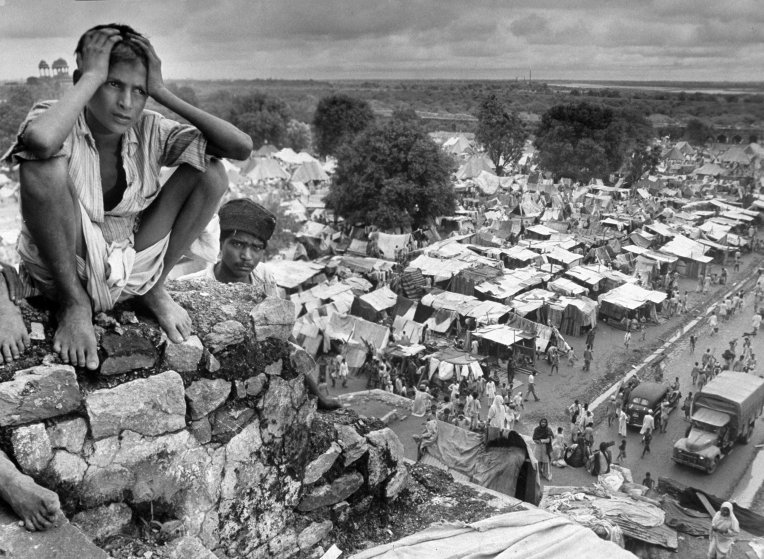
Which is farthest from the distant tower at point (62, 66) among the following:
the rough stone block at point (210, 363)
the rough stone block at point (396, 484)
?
the rough stone block at point (396, 484)

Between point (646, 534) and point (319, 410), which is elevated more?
point (319, 410)

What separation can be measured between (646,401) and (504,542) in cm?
1089

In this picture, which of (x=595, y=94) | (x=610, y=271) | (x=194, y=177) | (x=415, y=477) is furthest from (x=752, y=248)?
(x=194, y=177)

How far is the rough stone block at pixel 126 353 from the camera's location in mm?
3316

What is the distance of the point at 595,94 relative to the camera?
44.8m

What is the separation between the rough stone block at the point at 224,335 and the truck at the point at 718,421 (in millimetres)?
10873

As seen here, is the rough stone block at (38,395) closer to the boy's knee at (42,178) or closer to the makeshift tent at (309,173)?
the boy's knee at (42,178)

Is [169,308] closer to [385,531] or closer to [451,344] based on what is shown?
[385,531]

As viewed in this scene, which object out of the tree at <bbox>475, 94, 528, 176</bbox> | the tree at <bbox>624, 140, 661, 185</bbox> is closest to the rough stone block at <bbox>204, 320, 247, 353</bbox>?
the tree at <bbox>624, 140, 661, 185</bbox>

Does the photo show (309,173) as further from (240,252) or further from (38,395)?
(38,395)

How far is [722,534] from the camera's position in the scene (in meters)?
8.54

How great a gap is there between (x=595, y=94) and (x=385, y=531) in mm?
45658

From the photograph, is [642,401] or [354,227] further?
[354,227]

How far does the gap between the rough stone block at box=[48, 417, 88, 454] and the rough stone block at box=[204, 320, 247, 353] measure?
2.70 feet
